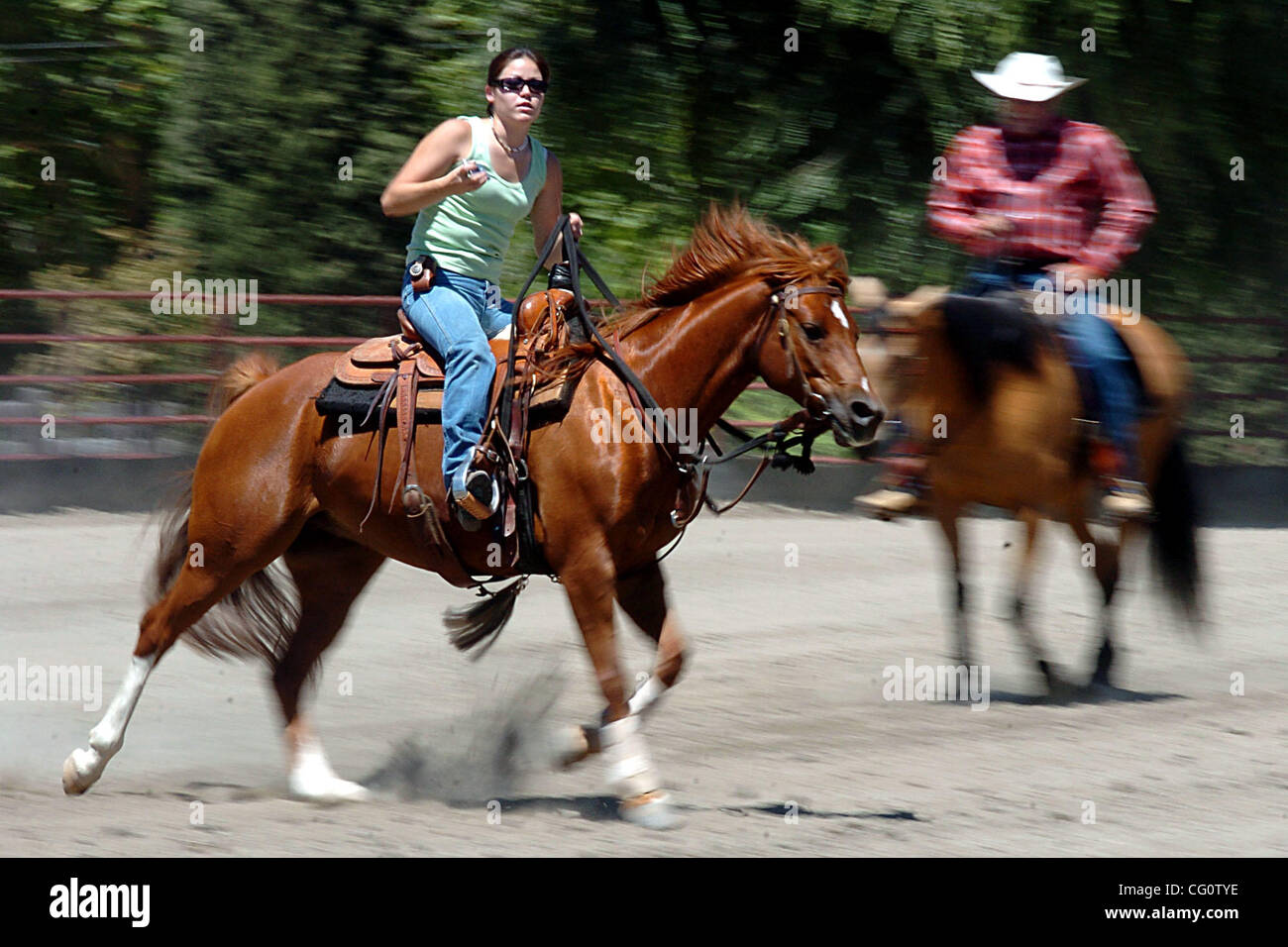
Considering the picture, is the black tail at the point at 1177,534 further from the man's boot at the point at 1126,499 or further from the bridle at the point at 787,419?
the bridle at the point at 787,419

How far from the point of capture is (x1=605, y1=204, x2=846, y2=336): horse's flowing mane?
531cm

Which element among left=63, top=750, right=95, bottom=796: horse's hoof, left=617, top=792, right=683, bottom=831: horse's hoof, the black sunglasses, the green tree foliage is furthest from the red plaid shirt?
the green tree foliage

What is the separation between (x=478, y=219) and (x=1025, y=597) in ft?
11.1

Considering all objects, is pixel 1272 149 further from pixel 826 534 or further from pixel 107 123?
pixel 107 123

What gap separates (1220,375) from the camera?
13.0m

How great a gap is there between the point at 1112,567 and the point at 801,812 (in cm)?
295

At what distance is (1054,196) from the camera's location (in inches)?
288

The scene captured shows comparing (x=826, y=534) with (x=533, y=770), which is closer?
(x=533, y=770)

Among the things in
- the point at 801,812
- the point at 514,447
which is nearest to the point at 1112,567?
the point at 801,812

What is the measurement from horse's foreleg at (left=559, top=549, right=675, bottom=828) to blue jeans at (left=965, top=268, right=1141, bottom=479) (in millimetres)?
3039


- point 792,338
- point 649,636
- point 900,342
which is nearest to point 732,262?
point 792,338

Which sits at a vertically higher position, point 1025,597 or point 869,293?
point 869,293

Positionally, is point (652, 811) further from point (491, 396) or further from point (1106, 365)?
point (1106, 365)

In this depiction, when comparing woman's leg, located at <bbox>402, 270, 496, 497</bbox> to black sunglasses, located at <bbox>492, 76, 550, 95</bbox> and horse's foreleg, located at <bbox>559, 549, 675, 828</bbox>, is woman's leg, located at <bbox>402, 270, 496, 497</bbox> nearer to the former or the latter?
horse's foreleg, located at <bbox>559, 549, 675, 828</bbox>
